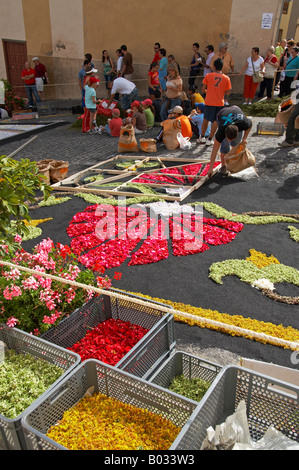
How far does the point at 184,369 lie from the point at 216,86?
731 centimetres

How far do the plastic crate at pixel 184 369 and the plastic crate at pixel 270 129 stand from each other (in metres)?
9.39

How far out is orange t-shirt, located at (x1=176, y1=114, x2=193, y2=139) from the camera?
10236 mm


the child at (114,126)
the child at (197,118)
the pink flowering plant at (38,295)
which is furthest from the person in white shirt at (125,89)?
the pink flowering plant at (38,295)

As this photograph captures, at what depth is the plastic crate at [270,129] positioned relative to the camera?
35.9 feet

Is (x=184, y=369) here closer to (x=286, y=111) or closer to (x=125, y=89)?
(x=286, y=111)

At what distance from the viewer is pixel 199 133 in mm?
10797

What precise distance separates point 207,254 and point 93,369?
3.07 m

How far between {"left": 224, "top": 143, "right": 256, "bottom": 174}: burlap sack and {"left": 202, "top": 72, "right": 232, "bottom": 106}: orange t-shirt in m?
1.57

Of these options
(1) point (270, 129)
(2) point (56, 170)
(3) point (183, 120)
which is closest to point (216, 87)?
(3) point (183, 120)

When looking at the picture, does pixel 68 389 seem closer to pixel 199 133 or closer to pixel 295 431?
pixel 295 431

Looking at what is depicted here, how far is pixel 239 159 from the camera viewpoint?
25.8ft

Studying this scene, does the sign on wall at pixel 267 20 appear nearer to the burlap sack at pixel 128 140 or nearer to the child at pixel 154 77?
the child at pixel 154 77

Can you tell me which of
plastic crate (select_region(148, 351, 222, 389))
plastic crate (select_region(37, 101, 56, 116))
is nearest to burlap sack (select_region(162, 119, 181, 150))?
plastic crate (select_region(148, 351, 222, 389))

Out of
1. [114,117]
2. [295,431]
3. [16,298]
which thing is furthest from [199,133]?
[295,431]
